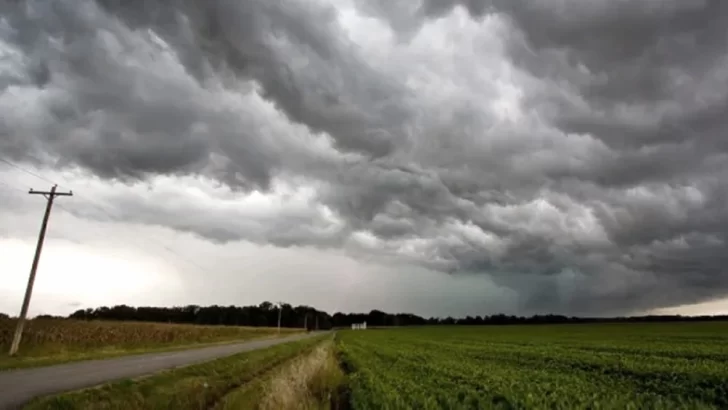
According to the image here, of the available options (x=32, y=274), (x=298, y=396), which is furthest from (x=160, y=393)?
(x=32, y=274)

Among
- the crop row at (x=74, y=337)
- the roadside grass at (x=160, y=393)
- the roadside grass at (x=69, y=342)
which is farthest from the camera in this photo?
the crop row at (x=74, y=337)

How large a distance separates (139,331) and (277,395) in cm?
4634

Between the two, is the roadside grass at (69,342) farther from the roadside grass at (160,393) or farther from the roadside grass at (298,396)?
the roadside grass at (298,396)

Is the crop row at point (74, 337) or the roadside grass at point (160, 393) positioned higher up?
the crop row at point (74, 337)

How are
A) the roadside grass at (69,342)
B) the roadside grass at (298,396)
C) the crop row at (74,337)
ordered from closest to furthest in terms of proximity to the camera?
the roadside grass at (298,396) → the roadside grass at (69,342) → the crop row at (74,337)

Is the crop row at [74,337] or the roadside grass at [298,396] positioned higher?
the crop row at [74,337]

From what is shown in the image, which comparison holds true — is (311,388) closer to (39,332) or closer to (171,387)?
(171,387)

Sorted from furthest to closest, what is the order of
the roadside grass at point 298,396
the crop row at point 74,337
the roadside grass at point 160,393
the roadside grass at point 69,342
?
the crop row at point 74,337 < the roadside grass at point 69,342 < the roadside grass at point 160,393 < the roadside grass at point 298,396

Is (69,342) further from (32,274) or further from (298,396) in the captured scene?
(298,396)

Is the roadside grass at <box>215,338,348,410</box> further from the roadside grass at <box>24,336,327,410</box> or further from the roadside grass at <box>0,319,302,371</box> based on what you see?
the roadside grass at <box>0,319,302,371</box>

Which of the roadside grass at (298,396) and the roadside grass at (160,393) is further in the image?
the roadside grass at (160,393)

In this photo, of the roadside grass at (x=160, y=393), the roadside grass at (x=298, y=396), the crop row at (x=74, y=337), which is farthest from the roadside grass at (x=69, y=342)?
the roadside grass at (x=298, y=396)

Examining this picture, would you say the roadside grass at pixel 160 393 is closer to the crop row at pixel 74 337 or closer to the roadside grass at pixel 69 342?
the roadside grass at pixel 69 342

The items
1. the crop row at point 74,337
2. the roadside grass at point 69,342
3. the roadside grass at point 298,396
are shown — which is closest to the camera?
the roadside grass at point 298,396
